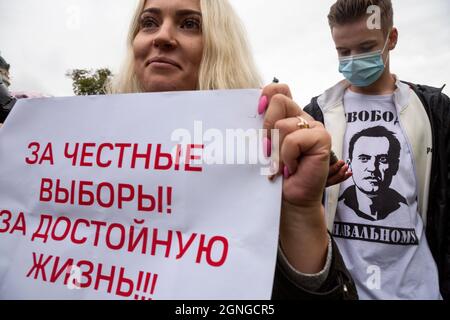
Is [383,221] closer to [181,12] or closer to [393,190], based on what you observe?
[393,190]

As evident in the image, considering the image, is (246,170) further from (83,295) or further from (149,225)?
(83,295)

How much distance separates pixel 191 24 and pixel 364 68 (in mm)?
1380

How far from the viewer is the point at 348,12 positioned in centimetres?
208

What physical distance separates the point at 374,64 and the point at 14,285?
7.35 feet

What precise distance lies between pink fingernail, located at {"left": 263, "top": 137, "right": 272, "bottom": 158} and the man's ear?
6.14ft

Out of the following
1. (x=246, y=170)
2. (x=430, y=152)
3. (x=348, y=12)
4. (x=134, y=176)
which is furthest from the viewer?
(x=348, y=12)

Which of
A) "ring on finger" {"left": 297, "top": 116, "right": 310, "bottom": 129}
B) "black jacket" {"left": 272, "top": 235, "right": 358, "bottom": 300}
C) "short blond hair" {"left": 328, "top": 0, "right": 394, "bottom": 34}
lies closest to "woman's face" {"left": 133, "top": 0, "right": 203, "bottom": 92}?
"ring on finger" {"left": 297, "top": 116, "right": 310, "bottom": 129}

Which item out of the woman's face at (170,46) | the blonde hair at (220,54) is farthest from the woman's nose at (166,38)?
the blonde hair at (220,54)

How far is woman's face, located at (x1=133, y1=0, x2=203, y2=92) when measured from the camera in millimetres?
1138

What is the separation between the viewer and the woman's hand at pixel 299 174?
0.79 meters

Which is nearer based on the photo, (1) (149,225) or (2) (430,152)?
(1) (149,225)

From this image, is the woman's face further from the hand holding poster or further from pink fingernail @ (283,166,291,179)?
pink fingernail @ (283,166,291,179)

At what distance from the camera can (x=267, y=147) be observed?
0.86m

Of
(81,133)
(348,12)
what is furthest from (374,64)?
(81,133)
